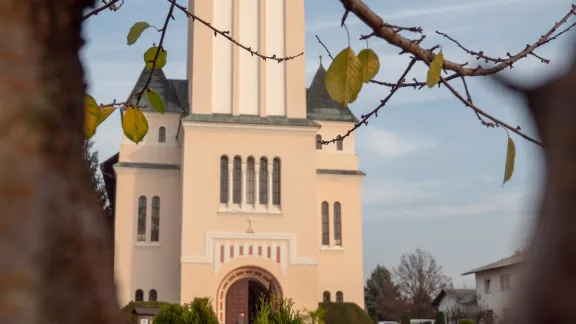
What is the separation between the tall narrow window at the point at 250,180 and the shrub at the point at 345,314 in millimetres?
3274

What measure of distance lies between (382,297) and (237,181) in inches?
928

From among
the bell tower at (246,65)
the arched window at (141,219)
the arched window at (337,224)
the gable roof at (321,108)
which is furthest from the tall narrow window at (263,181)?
the gable roof at (321,108)

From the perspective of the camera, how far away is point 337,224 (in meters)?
18.6

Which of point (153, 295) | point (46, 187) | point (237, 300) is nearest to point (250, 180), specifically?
point (237, 300)

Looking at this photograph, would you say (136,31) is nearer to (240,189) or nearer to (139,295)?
(240,189)

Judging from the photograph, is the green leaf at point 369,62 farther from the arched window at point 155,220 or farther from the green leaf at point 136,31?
the arched window at point 155,220

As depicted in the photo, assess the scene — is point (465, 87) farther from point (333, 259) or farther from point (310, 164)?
point (333, 259)

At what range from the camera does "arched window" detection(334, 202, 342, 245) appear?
18453 mm

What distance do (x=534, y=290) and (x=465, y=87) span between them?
3.68ft

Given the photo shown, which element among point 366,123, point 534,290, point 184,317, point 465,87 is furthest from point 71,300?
point 184,317

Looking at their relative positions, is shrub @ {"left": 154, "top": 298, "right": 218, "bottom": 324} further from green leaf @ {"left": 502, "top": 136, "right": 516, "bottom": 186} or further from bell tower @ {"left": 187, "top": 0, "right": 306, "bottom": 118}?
green leaf @ {"left": 502, "top": 136, "right": 516, "bottom": 186}

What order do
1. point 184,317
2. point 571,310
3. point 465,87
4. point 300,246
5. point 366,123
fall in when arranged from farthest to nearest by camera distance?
point 300,246, point 184,317, point 366,123, point 465,87, point 571,310

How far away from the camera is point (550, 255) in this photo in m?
0.24

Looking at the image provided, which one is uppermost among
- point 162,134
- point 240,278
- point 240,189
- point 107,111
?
point 162,134
